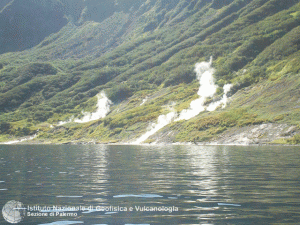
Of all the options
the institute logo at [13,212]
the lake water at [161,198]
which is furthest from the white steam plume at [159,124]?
the institute logo at [13,212]

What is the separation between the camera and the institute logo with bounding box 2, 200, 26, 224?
54.4 ft

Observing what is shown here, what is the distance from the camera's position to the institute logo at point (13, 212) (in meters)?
16.6

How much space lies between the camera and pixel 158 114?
192000mm

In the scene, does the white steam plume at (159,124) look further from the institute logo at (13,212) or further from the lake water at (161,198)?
the institute logo at (13,212)

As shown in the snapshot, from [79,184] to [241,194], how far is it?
13.0m

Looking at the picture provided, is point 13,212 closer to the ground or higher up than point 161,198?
closer to the ground

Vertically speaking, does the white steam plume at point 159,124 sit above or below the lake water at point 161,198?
above

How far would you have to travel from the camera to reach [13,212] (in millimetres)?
17984

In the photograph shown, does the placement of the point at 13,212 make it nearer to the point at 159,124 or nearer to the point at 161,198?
the point at 161,198

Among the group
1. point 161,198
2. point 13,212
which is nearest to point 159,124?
point 161,198

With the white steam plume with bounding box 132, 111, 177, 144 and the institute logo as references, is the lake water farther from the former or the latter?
the white steam plume with bounding box 132, 111, 177, 144

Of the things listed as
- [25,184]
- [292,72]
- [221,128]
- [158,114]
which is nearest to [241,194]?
[25,184]

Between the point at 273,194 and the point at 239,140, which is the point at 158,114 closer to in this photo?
the point at 239,140

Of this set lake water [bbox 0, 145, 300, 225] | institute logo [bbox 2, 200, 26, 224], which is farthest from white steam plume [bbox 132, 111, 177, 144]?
institute logo [bbox 2, 200, 26, 224]
